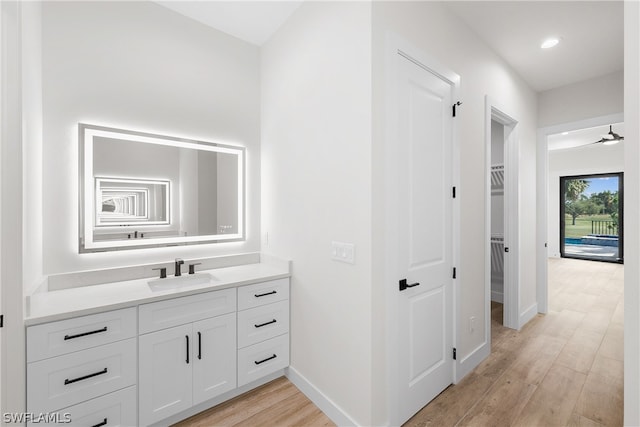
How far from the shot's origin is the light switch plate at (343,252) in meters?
1.66

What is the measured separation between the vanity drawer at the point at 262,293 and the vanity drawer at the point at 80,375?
654mm

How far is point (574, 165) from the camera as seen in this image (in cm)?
735

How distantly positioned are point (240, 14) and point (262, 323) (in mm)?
2384

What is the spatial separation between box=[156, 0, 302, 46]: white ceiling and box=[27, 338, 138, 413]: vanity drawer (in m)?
2.36

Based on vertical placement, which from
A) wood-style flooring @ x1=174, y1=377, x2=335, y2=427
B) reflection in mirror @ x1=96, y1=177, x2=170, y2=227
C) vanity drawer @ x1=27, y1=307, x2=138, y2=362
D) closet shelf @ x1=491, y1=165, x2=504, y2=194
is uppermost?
closet shelf @ x1=491, y1=165, x2=504, y2=194

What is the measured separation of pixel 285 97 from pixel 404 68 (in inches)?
37.8

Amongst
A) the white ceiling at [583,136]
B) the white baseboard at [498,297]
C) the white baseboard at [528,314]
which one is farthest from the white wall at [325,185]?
the white ceiling at [583,136]

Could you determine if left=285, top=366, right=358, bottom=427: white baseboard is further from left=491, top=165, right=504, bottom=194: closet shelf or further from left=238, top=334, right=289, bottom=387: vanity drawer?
left=491, top=165, right=504, bottom=194: closet shelf

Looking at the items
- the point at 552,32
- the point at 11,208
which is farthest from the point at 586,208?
the point at 11,208

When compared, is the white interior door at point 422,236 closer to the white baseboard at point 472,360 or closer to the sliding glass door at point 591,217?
the white baseboard at point 472,360

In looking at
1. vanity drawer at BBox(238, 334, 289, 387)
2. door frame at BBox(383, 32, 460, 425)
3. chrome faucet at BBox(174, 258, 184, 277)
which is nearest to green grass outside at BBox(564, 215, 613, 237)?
door frame at BBox(383, 32, 460, 425)

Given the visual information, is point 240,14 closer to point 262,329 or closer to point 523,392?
point 262,329

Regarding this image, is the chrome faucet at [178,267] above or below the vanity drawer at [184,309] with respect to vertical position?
above

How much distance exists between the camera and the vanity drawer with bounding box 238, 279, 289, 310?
6.48 ft
